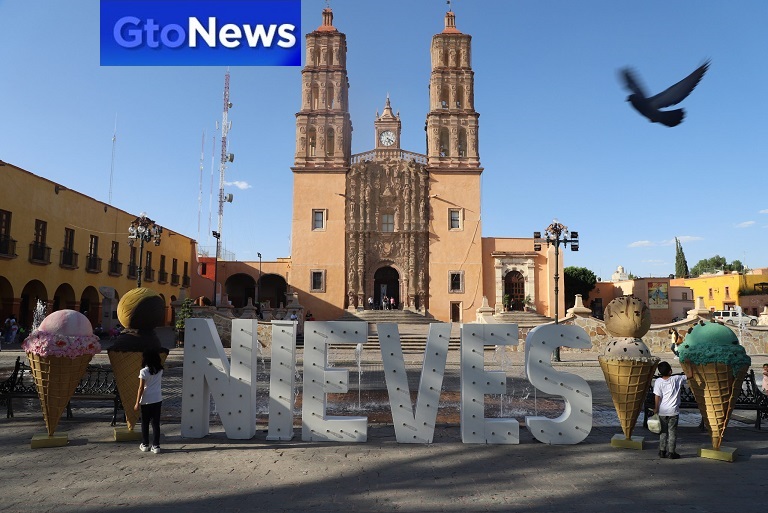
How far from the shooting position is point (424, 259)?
3312 cm

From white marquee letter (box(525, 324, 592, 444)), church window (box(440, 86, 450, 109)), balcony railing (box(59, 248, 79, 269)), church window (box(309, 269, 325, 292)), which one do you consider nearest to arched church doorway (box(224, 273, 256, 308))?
church window (box(309, 269, 325, 292))

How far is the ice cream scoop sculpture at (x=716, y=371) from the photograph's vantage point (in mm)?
6117

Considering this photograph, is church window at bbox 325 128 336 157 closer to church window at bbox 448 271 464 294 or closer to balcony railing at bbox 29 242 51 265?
church window at bbox 448 271 464 294

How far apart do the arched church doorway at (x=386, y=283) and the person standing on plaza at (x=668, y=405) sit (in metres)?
27.7

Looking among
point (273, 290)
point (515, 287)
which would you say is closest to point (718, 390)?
point (515, 287)

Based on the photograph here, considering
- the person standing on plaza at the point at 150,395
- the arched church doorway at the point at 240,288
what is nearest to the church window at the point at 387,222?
the arched church doorway at the point at 240,288

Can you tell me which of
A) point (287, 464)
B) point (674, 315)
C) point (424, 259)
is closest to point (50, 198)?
point (424, 259)

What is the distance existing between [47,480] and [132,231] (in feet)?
57.5

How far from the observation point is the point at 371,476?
17.2ft

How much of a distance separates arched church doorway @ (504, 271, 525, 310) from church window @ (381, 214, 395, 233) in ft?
25.6

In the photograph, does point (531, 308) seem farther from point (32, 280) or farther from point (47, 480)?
point (47, 480)

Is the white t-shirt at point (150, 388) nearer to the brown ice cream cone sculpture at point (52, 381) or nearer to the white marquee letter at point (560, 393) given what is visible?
the brown ice cream cone sculpture at point (52, 381)

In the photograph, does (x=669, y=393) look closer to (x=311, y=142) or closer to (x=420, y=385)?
(x=420, y=385)

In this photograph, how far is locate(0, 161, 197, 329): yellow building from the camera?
22273 millimetres
